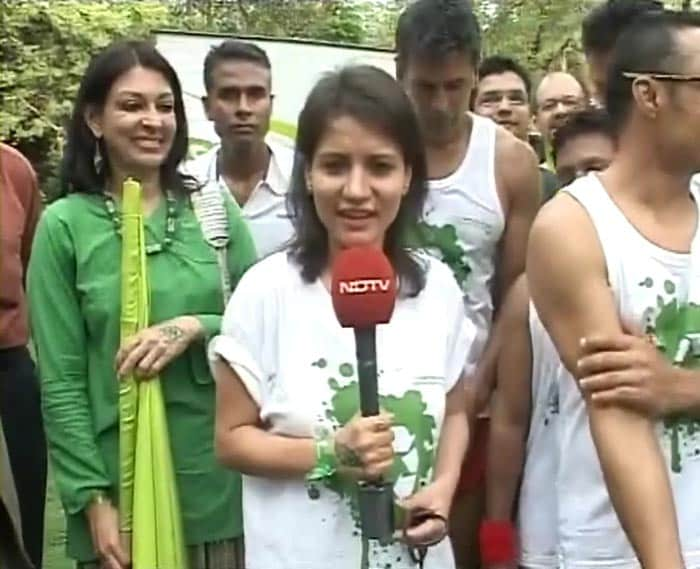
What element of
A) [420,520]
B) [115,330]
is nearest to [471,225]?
[115,330]

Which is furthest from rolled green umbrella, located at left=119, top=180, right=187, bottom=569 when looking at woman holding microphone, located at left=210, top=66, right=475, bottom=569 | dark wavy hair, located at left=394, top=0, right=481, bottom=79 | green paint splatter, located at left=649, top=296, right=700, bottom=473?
green paint splatter, located at left=649, top=296, right=700, bottom=473

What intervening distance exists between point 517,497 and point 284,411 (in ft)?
2.52

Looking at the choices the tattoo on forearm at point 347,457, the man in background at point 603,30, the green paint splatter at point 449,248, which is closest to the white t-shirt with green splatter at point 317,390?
the tattoo on forearm at point 347,457

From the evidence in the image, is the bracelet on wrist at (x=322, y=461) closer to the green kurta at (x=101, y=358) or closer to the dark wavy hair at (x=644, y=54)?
A: the green kurta at (x=101, y=358)

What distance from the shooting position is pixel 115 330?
330cm

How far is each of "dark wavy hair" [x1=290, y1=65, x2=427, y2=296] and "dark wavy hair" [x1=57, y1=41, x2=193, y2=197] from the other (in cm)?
72

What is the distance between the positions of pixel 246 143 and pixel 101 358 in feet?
4.52

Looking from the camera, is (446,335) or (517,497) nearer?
(446,335)

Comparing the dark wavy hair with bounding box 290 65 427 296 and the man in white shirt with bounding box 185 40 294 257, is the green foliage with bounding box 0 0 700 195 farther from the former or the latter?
the dark wavy hair with bounding box 290 65 427 296

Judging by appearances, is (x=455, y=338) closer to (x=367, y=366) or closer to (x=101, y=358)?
(x=367, y=366)

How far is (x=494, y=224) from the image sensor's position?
3.55 meters

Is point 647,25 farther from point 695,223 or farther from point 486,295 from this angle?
point 486,295

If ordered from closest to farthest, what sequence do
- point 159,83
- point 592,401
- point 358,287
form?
point 358,287
point 592,401
point 159,83

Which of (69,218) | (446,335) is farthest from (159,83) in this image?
(446,335)
